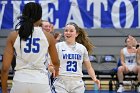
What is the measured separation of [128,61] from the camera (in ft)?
32.0

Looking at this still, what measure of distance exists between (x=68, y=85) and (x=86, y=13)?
739 centimetres

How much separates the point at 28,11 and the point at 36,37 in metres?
0.23

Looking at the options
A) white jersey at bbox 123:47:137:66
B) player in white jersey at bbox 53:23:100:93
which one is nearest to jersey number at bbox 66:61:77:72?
player in white jersey at bbox 53:23:100:93

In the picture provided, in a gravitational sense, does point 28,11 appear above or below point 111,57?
above

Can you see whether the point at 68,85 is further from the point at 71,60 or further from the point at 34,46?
the point at 34,46

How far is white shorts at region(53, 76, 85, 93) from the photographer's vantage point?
4.66 m

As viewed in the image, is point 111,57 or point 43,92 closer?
point 43,92

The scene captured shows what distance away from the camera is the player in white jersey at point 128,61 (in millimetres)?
9516

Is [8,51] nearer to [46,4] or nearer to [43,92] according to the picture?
[43,92]

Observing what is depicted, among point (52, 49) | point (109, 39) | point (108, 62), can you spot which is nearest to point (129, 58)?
point (108, 62)

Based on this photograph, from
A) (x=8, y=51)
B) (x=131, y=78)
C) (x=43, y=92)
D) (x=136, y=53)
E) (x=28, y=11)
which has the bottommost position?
(x=131, y=78)

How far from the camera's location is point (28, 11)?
3.20 m

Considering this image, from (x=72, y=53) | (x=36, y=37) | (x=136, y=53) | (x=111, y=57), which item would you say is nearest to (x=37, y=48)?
(x=36, y=37)

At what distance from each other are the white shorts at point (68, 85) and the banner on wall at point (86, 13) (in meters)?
7.18
